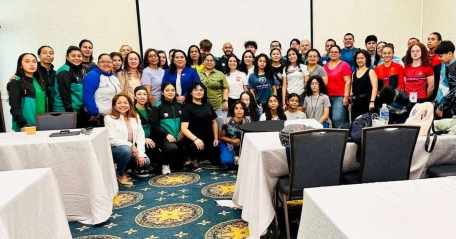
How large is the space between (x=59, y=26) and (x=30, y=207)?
4.97 m

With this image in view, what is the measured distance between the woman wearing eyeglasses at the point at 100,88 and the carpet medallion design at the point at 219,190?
1.44 m

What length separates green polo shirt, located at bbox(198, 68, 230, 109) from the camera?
14.8 ft

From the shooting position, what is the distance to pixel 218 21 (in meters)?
6.35

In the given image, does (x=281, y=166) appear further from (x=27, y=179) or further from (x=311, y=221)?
(x=27, y=179)

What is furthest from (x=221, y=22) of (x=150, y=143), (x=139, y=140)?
(x=139, y=140)

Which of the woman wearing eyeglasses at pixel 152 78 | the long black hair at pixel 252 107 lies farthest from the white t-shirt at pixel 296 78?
the woman wearing eyeglasses at pixel 152 78

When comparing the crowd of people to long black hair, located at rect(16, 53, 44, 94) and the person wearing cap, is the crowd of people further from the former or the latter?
the person wearing cap

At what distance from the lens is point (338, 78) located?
462 cm

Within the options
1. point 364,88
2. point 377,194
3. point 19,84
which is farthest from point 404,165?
point 19,84

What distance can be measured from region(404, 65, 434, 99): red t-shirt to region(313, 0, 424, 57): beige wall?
109 inches

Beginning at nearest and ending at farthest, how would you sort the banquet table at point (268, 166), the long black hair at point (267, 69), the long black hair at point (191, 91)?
1. the banquet table at point (268, 166)
2. the long black hair at point (191, 91)
3. the long black hair at point (267, 69)

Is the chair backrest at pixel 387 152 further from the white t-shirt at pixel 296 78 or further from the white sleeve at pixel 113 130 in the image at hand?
the white t-shirt at pixel 296 78

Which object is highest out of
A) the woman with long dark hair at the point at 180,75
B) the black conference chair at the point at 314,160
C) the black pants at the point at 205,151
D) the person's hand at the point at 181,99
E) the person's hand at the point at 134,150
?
the woman with long dark hair at the point at 180,75

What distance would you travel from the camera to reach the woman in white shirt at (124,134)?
3.60 m
